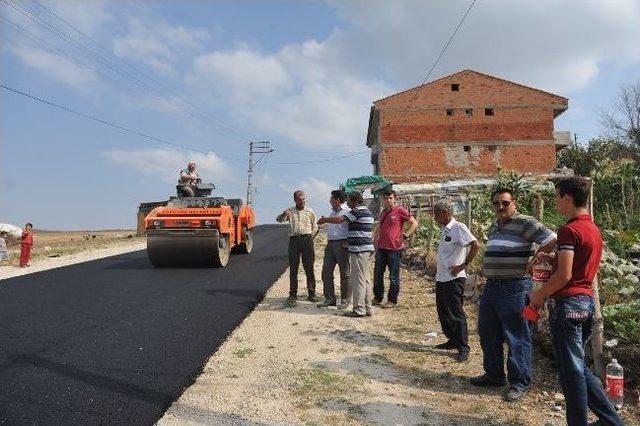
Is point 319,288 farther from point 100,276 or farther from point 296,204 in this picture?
point 100,276

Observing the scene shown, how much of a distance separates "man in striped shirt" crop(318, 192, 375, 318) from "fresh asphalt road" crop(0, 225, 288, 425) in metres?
1.64

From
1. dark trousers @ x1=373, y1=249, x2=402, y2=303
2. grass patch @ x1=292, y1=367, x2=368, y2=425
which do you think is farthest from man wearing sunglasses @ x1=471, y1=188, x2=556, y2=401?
dark trousers @ x1=373, y1=249, x2=402, y2=303

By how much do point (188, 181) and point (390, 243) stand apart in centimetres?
735

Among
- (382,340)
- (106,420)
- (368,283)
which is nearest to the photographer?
(106,420)

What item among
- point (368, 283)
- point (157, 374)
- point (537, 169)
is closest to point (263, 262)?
point (368, 283)

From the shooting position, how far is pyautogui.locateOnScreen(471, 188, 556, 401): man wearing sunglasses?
13.4 ft

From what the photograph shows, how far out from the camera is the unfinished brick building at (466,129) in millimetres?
33188

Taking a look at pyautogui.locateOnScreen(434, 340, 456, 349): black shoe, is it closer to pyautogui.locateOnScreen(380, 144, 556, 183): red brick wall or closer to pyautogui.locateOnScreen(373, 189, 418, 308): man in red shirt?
pyautogui.locateOnScreen(373, 189, 418, 308): man in red shirt

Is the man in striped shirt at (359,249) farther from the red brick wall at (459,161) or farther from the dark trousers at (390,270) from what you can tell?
the red brick wall at (459,161)

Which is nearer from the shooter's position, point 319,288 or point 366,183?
point 319,288

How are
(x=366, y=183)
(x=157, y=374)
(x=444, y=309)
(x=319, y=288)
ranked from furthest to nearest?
1. (x=366, y=183)
2. (x=319, y=288)
3. (x=444, y=309)
4. (x=157, y=374)

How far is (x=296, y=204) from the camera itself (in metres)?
7.85

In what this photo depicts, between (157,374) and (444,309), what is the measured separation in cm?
297

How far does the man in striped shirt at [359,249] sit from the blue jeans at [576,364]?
3.47 meters
